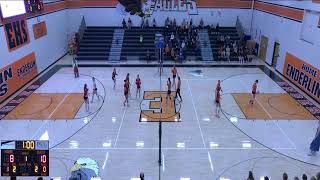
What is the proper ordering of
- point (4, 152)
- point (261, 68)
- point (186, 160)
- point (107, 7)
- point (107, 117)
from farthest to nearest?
1. point (107, 7)
2. point (261, 68)
3. point (107, 117)
4. point (186, 160)
5. point (4, 152)

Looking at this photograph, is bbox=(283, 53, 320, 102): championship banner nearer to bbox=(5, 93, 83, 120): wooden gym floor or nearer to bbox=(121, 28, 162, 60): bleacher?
bbox=(121, 28, 162, 60): bleacher

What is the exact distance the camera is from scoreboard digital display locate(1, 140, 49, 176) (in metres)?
7.54

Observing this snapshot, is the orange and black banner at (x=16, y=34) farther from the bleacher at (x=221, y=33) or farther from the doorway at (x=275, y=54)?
the doorway at (x=275, y=54)

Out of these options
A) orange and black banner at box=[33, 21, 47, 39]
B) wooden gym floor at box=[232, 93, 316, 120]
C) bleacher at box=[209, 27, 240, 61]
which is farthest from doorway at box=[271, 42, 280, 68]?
orange and black banner at box=[33, 21, 47, 39]

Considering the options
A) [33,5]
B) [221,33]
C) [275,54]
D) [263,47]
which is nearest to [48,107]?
[33,5]

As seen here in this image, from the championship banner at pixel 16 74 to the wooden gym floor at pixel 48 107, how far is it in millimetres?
1468

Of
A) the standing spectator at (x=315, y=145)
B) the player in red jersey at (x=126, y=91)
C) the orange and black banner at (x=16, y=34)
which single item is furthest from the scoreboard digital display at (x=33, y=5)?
the standing spectator at (x=315, y=145)

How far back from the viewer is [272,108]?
16953 millimetres

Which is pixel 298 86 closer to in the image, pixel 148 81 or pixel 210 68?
pixel 210 68

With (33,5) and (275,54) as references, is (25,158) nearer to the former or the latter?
(33,5)

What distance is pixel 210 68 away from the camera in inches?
983

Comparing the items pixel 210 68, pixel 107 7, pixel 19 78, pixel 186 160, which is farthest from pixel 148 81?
pixel 107 7

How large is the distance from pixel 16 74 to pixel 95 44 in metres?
10.4

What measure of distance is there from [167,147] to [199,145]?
4.71ft
